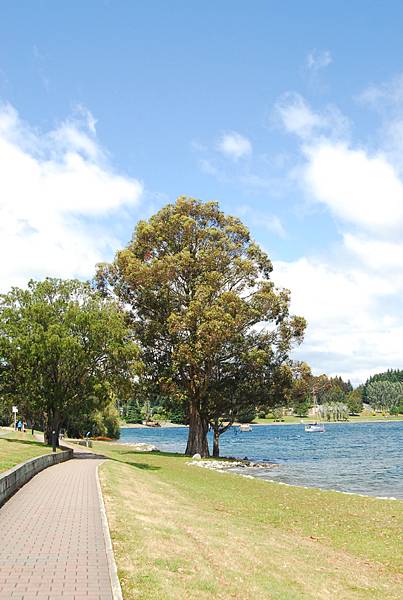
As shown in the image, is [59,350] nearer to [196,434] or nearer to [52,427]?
[52,427]

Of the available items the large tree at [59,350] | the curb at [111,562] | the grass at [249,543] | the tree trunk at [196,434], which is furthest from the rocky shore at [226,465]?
the curb at [111,562]

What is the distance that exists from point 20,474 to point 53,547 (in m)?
8.78

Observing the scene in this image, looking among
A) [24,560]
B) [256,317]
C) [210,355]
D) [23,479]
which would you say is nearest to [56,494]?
[23,479]

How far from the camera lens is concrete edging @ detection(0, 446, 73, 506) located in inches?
650

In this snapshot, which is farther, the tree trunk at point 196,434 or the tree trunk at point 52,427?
the tree trunk at point 196,434

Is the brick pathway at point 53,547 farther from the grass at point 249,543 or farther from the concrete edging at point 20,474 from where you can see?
the grass at point 249,543

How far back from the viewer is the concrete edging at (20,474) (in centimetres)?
1652

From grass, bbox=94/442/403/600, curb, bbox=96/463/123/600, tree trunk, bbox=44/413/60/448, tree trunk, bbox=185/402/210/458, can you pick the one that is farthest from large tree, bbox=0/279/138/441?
curb, bbox=96/463/123/600

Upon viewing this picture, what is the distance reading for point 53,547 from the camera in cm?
1168

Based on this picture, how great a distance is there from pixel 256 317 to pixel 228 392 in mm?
7394

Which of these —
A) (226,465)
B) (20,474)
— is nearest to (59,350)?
(226,465)

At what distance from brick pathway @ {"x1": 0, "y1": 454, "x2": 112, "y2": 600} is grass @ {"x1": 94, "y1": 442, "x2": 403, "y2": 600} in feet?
1.61

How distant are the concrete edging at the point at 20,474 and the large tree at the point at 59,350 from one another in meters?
9.54

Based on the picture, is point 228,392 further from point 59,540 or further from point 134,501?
point 59,540
